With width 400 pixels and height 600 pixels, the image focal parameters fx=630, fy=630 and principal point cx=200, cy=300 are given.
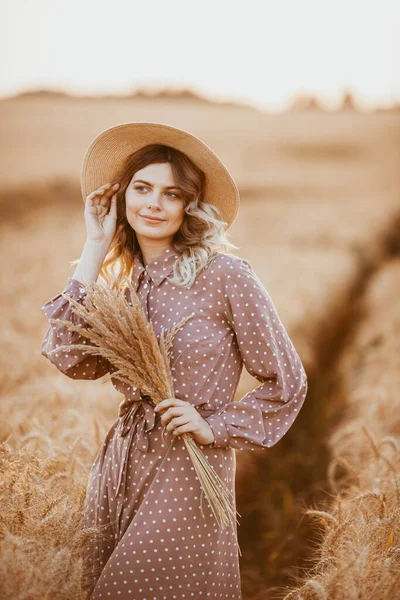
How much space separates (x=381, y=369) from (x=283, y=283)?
4.91m

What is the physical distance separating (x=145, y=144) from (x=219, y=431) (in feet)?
4.65

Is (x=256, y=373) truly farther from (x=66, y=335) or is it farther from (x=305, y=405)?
(x=305, y=405)

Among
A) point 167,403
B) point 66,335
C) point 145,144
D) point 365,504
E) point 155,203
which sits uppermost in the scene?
point 145,144

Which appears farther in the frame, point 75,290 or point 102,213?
point 102,213

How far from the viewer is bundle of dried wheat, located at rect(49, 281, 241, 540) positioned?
2445 millimetres

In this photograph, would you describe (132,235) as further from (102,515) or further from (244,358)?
(102,515)

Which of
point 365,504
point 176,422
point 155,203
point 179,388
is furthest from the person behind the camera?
point 365,504

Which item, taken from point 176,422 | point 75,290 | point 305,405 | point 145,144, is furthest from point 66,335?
point 305,405

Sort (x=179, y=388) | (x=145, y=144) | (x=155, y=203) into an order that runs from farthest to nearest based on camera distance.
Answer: (x=145, y=144) < (x=155, y=203) < (x=179, y=388)

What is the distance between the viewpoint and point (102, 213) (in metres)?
3.08

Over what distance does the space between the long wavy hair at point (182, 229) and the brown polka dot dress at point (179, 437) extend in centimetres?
8

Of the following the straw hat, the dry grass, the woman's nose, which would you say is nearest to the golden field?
the dry grass

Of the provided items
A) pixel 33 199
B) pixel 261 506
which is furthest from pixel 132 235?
pixel 33 199

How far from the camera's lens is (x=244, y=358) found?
268 centimetres
